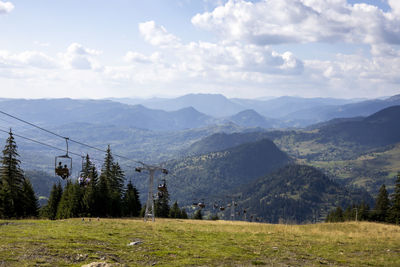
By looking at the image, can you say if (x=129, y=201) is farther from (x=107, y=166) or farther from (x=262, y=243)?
(x=262, y=243)

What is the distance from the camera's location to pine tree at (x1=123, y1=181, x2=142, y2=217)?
82.6 meters

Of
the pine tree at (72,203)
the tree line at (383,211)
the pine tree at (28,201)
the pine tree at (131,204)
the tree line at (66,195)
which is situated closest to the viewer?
the tree line at (66,195)

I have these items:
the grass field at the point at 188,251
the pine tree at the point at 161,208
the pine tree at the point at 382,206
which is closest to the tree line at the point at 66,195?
the pine tree at the point at 161,208

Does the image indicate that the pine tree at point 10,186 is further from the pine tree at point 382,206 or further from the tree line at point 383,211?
the pine tree at point 382,206

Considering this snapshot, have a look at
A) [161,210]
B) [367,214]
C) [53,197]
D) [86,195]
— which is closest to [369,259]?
[86,195]

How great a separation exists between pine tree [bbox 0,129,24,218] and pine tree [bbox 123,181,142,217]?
28.4 meters

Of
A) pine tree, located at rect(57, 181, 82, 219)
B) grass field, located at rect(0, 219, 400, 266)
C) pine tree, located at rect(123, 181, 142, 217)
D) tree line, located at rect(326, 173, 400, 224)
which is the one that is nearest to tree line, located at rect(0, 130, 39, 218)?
pine tree, located at rect(57, 181, 82, 219)

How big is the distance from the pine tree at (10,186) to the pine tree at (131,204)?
28427 mm

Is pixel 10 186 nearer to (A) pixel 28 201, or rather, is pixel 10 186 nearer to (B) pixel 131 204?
(A) pixel 28 201

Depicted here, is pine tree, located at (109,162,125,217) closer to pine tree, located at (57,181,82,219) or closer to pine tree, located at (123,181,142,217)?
pine tree, located at (123,181,142,217)

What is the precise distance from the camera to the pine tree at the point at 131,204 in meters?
82.6

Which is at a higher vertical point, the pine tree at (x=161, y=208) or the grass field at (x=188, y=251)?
the grass field at (x=188, y=251)

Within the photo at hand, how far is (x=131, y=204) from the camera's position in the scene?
8600 cm

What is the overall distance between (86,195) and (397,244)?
53853 mm
